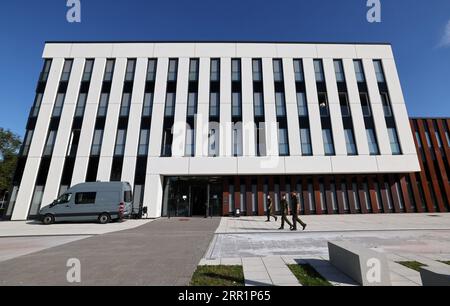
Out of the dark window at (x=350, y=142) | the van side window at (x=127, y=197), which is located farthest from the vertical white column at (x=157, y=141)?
the dark window at (x=350, y=142)

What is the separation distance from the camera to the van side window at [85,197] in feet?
47.3

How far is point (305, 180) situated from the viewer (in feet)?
62.6

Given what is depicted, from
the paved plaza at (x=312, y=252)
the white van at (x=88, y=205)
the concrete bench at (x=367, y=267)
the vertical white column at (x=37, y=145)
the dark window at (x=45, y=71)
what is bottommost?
the paved plaza at (x=312, y=252)

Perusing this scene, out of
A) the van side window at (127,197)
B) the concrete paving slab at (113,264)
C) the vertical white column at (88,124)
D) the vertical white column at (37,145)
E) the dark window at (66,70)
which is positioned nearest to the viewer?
the concrete paving slab at (113,264)

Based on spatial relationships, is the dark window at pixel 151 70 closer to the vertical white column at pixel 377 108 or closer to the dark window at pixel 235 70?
the dark window at pixel 235 70

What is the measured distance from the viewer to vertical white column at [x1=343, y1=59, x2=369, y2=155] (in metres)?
18.9

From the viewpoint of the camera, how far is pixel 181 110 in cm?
1972

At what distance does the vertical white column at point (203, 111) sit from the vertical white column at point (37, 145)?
1406cm

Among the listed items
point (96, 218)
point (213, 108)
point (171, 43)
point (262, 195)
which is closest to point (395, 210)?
point (262, 195)

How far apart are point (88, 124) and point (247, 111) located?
48.9ft

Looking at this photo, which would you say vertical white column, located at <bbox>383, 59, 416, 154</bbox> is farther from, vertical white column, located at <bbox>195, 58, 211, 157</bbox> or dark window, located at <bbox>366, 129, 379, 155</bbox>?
vertical white column, located at <bbox>195, 58, 211, 157</bbox>

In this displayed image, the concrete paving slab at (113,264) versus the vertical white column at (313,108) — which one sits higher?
the vertical white column at (313,108)
